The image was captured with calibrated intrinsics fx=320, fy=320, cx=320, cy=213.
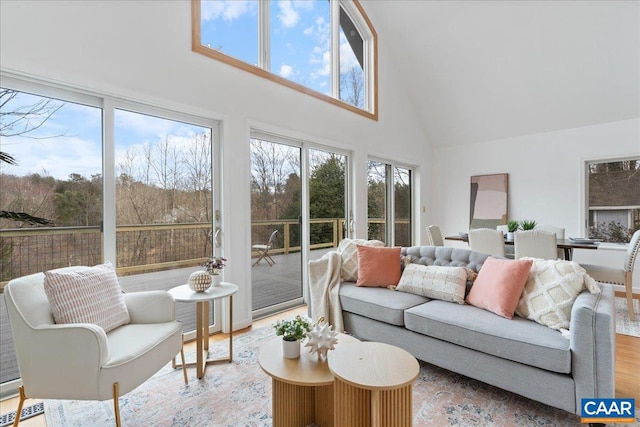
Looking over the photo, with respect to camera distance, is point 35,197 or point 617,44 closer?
point 35,197

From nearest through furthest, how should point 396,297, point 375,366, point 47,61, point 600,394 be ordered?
point 375,366
point 600,394
point 47,61
point 396,297

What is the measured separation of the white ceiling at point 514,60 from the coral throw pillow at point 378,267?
354cm

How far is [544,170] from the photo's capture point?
5.19m

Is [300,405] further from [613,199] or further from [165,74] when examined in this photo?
[613,199]

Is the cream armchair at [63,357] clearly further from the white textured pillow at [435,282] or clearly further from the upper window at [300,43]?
the upper window at [300,43]

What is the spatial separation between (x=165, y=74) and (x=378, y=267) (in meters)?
2.55

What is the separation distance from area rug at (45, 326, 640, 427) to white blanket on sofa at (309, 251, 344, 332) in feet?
2.65

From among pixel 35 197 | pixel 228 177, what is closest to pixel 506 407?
pixel 228 177

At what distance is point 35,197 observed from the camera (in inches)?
87.7

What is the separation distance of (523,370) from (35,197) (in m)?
3.35

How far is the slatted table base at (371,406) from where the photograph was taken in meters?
1.43

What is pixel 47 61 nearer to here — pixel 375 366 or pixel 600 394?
pixel 375 366

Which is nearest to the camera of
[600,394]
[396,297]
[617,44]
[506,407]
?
[600,394]

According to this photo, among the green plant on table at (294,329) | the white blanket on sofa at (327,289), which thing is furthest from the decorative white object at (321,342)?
the white blanket on sofa at (327,289)
